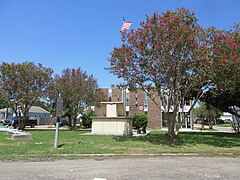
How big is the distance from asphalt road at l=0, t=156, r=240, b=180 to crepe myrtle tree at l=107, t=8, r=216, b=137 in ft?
17.4

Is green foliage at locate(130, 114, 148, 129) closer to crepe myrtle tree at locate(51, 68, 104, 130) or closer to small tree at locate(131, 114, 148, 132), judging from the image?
small tree at locate(131, 114, 148, 132)

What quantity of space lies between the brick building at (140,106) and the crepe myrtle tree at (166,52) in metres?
21.2

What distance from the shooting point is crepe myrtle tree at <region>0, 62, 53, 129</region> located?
23.7m

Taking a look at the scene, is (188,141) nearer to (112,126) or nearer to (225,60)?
(225,60)

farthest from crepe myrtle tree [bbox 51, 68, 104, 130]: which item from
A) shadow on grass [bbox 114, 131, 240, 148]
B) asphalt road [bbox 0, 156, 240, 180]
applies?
asphalt road [bbox 0, 156, 240, 180]

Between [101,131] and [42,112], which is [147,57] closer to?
[101,131]

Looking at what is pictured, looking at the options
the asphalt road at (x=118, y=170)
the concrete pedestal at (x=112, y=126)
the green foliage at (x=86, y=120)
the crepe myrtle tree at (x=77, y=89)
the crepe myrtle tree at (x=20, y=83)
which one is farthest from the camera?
the green foliage at (x=86, y=120)

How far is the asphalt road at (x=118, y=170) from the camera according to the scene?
6.23m

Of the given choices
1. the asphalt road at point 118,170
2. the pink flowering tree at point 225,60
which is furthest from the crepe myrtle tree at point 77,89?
the asphalt road at point 118,170

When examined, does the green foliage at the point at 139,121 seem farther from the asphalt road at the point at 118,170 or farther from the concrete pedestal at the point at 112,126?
the asphalt road at the point at 118,170

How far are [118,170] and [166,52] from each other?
290 inches

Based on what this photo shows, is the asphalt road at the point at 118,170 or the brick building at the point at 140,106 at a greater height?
the brick building at the point at 140,106

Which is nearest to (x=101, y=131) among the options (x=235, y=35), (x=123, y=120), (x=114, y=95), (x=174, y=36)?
(x=123, y=120)

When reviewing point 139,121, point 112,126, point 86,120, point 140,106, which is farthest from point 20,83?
point 140,106
